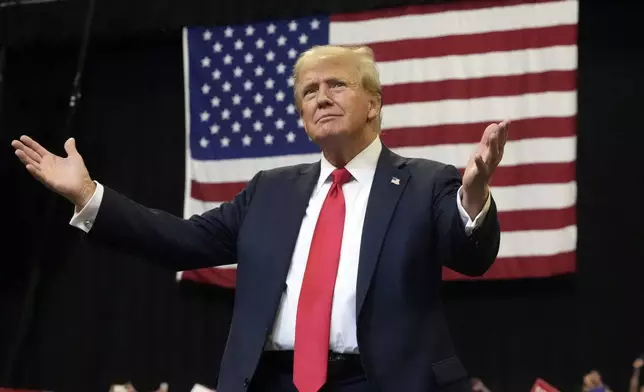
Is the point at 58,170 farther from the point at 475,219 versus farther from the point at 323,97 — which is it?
the point at 475,219

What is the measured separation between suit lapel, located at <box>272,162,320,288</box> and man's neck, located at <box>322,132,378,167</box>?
53 millimetres

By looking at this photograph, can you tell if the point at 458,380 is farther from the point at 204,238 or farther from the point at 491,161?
the point at 204,238

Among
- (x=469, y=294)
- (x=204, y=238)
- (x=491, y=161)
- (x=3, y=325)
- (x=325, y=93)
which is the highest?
(x=325, y=93)

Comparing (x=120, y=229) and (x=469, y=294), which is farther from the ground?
(x=120, y=229)

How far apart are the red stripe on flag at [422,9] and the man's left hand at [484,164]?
3167 mm

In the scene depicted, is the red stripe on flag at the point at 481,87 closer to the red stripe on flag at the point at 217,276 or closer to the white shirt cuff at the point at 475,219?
the red stripe on flag at the point at 217,276

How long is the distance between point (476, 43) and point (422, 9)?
383 mm

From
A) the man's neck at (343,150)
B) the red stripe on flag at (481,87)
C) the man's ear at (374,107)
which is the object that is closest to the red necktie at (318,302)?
the man's neck at (343,150)

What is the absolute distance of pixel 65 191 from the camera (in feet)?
5.22

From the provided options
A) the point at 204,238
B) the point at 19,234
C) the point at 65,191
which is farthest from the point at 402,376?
the point at 19,234

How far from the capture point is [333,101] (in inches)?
65.6

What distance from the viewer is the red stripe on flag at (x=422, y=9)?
4324mm

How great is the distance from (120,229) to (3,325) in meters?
4.21

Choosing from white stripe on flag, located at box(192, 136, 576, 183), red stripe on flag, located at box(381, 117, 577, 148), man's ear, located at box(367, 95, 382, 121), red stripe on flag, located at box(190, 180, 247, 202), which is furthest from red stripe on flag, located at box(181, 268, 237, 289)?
man's ear, located at box(367, 95, 382, 121)
